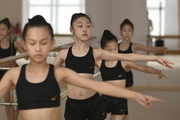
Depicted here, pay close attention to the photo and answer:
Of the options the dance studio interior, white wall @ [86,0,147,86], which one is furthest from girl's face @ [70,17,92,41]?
white wall @ [86,0,147,86]

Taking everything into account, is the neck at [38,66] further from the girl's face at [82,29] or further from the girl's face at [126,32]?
the girl's face at [126,32]

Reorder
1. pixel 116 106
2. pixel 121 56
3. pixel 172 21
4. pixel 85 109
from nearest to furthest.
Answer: pixel 121 56 → pixel 85 109 → pixel 116 106 → pixel 172 21

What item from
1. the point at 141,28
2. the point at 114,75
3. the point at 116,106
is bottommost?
the point at 116,106

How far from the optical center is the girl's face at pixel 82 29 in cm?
321

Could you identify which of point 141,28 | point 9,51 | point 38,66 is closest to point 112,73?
point 9,51

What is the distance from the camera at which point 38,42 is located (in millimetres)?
2135

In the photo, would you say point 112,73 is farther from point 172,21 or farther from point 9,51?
point 172,21

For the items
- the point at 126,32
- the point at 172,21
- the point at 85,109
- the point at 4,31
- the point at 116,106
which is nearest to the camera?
the point at 85,109

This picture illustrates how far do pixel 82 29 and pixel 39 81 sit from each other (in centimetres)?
109

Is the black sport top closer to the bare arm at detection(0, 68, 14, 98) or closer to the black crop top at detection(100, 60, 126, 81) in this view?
the black crop top at detection(100, 60, 126, 81)

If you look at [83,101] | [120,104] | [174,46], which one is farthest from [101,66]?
[174,46]

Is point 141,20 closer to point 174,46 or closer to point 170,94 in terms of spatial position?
point 174,46

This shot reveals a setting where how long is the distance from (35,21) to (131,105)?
3481 mm

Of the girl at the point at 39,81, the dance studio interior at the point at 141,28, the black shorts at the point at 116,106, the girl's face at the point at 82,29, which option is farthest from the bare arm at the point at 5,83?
the dance studio interior at the point at 141,28
